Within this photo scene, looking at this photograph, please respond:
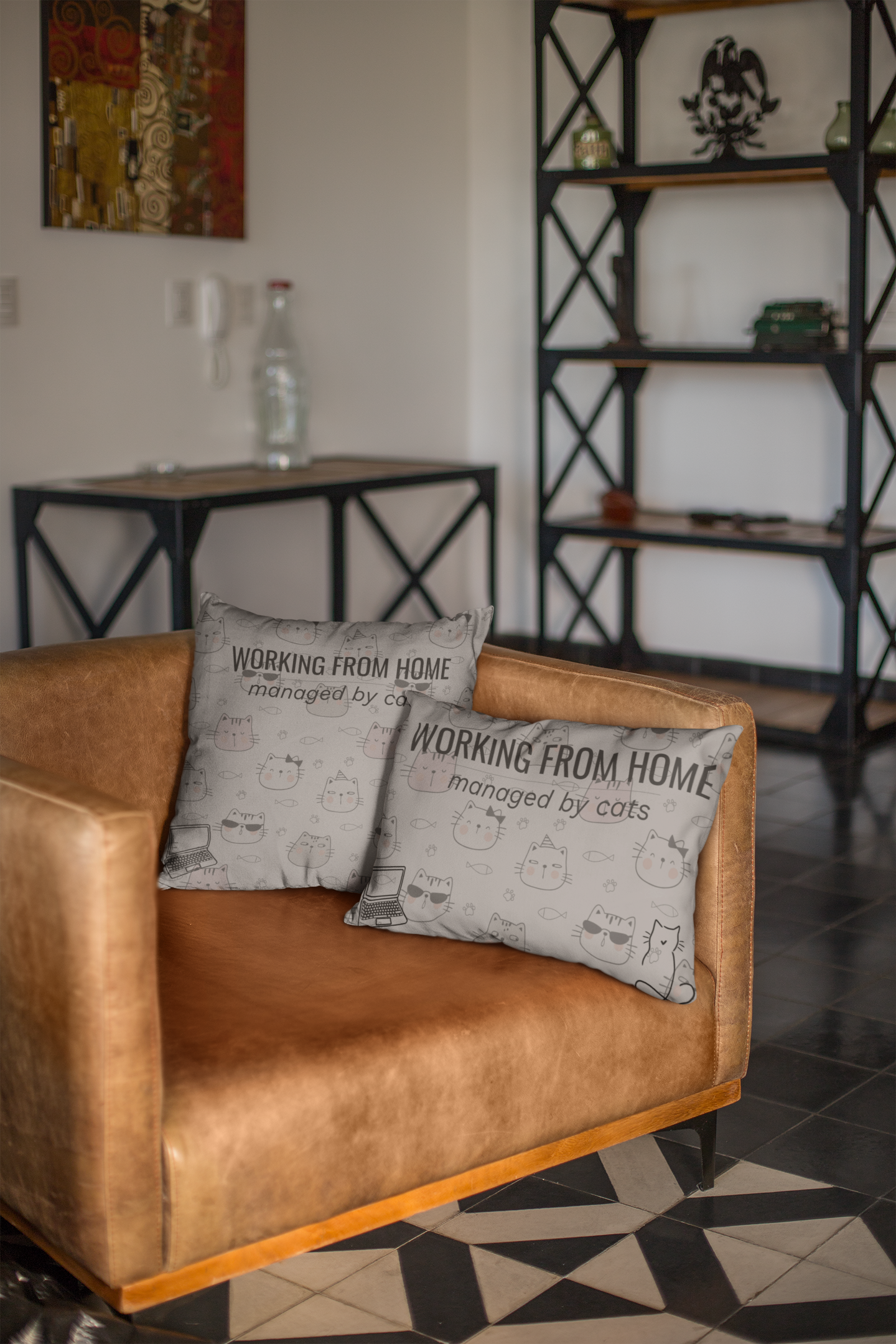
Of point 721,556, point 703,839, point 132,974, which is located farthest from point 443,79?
point 132,974

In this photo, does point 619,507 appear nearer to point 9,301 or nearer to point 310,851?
point 9,301

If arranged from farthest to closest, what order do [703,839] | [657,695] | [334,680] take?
[334,680], [657,695], [703,839]

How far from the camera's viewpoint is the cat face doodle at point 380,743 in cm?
231

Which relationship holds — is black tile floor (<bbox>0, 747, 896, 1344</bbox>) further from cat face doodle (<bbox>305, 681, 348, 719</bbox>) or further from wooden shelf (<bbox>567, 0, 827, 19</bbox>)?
wooden shelf (<bbox>567, 0, 827, 19</bbox>)

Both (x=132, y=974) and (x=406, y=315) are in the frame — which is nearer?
(x=132, y=974)

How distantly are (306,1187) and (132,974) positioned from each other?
33 centimetres

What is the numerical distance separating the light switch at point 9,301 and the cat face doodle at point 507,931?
278cm

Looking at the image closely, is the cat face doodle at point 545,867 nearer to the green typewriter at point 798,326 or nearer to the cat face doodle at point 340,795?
the cat face doodle at point 340,795

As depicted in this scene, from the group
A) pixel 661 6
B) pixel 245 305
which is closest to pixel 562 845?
pixel 245 305

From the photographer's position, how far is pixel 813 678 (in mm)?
5316

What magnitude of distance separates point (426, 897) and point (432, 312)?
12.9 ft

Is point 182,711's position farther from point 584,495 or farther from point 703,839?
point 584,495

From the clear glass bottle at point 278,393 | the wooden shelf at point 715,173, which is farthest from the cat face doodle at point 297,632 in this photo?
the wooden shelf at point 715,173

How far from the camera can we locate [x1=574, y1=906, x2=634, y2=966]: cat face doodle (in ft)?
6.68
